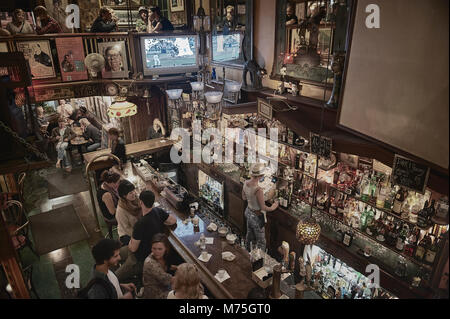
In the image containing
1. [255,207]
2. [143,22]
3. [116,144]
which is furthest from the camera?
[143,22]

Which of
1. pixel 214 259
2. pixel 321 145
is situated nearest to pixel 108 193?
pixel 214 259

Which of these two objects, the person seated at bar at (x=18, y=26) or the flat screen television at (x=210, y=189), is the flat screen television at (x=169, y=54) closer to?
the person seated at bar at (x=18, y=26)

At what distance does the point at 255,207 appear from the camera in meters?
5.05

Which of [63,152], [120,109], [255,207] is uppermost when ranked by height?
[120,109]

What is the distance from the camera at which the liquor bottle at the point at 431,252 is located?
3.46 m

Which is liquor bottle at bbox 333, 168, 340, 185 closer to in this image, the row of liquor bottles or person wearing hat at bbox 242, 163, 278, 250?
the row of liquor bottles

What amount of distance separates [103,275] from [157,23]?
5.86m

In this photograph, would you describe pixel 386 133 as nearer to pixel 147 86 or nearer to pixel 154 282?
pixel 154 282

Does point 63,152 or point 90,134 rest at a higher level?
point 90,134

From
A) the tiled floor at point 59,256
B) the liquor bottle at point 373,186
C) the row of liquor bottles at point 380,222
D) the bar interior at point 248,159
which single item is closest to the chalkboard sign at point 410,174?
the bar interior at point 248,159

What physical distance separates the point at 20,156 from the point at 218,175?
3890mm

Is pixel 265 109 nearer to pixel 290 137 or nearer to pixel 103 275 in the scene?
pixel 290 137

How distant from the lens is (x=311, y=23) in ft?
13.5

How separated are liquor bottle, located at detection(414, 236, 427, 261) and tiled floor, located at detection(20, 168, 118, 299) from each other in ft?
14.5
